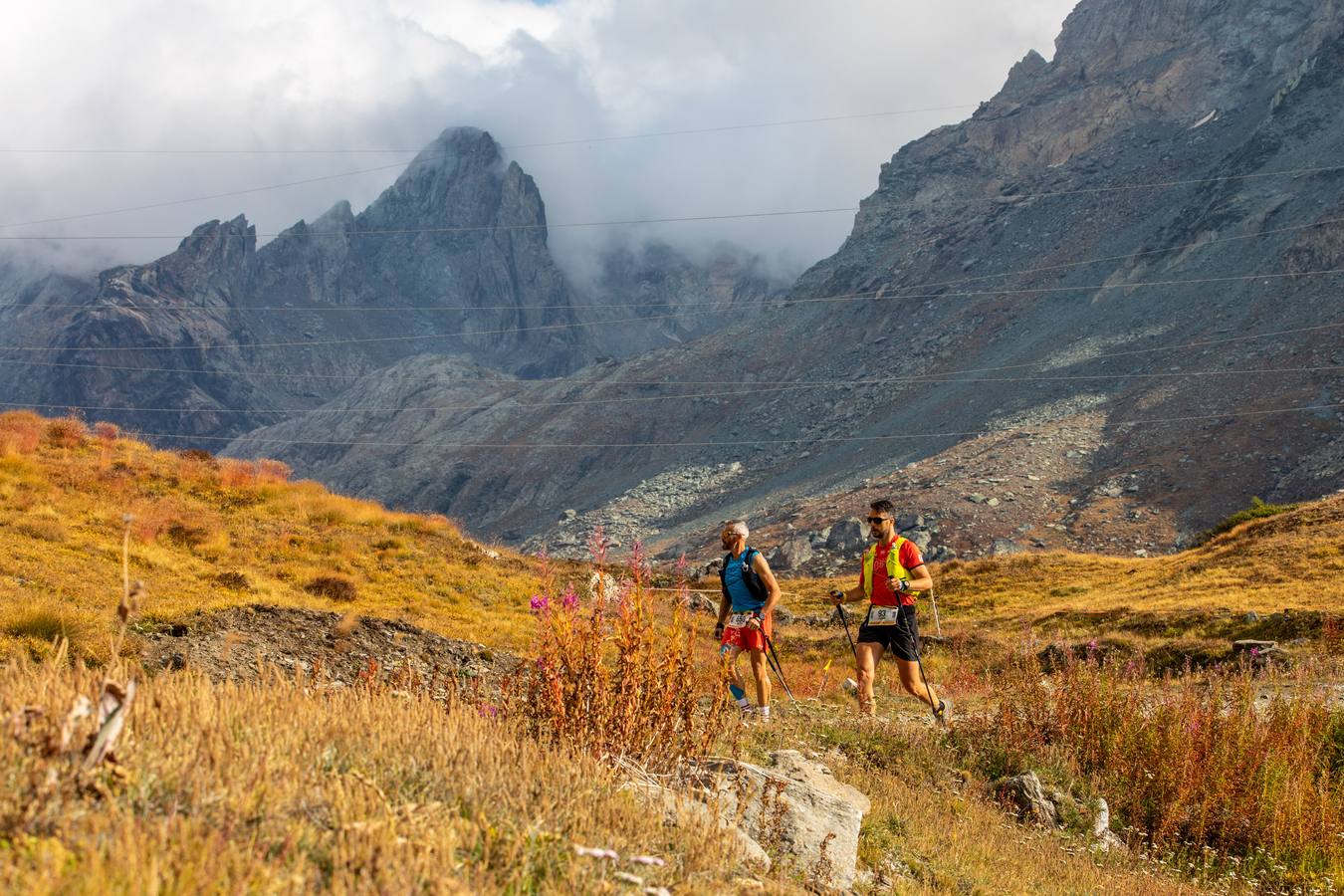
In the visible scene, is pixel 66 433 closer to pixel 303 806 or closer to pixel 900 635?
pixel 900 635

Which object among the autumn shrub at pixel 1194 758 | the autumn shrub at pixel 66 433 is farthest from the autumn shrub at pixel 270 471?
the autumn shrub at pixel 1194 758

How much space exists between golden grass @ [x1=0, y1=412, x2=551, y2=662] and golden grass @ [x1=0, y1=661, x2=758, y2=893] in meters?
5.97

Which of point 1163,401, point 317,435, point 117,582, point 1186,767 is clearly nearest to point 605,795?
point 1186,767

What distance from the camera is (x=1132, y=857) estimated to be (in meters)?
6.17

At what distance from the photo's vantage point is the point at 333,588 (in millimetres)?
16047

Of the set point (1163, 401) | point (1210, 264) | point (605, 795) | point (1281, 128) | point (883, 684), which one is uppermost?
point (1281, 128)

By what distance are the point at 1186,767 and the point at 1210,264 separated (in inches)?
2925

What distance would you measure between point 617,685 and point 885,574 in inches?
173

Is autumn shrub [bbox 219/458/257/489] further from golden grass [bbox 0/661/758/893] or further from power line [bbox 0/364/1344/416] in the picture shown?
golden grass [bbox 0/661/758/893]

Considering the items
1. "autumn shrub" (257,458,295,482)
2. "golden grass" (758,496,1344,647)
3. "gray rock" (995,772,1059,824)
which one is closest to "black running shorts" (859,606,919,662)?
"gray rock" (995,772,1059,824)

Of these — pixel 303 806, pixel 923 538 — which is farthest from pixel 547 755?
pixel 923 538

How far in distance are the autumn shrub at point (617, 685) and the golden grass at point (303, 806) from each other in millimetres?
428

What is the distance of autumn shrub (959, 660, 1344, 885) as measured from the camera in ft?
20.6

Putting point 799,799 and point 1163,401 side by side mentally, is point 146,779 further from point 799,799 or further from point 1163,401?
point 1163,401
